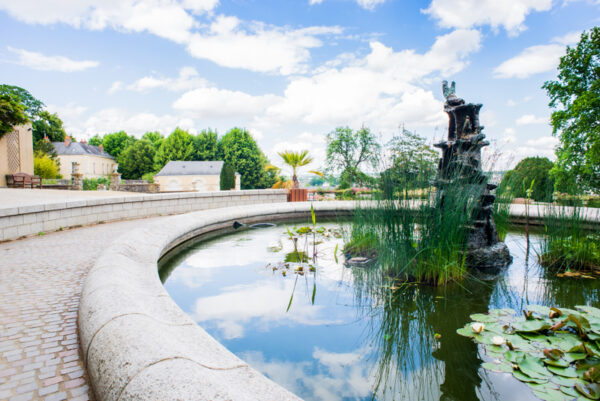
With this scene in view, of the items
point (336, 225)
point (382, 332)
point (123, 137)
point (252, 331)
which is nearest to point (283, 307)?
point (252, 331)

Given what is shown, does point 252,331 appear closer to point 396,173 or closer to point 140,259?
point 140,259

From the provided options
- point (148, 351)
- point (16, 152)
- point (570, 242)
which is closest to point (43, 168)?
point (16, 152)

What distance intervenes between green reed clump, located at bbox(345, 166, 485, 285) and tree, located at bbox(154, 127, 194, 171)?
4054 cm

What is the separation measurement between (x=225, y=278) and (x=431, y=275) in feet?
6.34

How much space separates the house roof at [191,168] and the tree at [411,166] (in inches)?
1362

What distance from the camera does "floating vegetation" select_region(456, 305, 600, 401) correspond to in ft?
4.68

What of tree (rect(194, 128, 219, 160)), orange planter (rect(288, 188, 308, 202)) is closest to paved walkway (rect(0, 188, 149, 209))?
orange planter (rect(288, 188, 308, 202))

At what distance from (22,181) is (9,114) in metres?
2.74

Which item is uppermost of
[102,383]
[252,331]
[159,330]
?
[159,330]

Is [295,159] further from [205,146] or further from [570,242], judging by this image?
[205,146]

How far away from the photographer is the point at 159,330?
1.45 meters

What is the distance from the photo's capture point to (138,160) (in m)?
41.5

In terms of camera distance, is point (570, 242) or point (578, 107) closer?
point (570, 242)

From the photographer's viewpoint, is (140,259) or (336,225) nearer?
(140,259)
